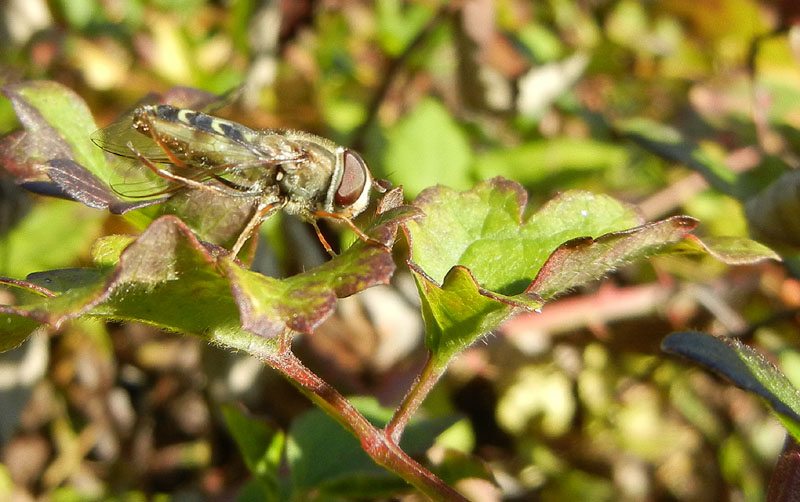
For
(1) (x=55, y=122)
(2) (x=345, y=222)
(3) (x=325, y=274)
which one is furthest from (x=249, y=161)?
(3) (x=325, y=274)

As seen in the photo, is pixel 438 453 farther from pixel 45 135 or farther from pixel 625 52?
pixel 625 52

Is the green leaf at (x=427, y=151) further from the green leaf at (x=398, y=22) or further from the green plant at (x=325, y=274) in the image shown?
the green plant at (x=325, y=274)

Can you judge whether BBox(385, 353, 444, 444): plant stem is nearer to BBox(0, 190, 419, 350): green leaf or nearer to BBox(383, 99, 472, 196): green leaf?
BBox(0, 190, 419, 350): green leaf

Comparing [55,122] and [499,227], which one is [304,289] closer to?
[499,227]

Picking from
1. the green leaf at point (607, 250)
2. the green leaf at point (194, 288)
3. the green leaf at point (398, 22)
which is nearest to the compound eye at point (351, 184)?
the green leaf at point (194, 288)

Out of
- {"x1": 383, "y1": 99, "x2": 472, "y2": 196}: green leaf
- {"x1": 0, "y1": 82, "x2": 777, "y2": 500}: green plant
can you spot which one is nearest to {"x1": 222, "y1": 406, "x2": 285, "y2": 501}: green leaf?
{"x1": 0, "y1": 82, "x2": 777, "y2": 500}: green plant

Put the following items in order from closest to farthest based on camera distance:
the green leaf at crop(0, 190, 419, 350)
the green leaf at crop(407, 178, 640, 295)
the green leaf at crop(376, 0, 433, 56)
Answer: the green leaf at crop(0, 190, 419, 350) → the green leaf at crop(407, 178, 640, 295) → the green leaf at crop(376, 0, 433, 56)

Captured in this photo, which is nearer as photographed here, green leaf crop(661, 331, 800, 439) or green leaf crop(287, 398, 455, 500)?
green leaf crop(661, 331, 800, 439)
